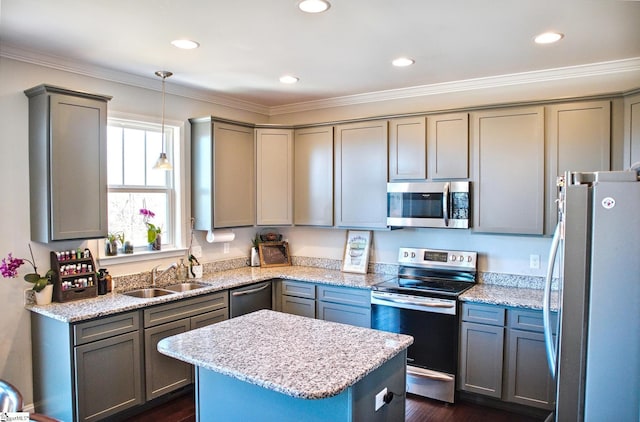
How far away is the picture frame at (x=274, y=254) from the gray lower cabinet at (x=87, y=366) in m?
1.77

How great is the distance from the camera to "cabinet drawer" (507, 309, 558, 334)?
3.04 meters

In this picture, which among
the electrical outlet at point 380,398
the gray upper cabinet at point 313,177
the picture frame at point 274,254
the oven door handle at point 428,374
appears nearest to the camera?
the electrical outlet at point 380,398

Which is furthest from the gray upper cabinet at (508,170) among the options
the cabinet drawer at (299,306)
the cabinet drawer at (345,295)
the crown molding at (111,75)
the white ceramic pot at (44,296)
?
the white ceramic pot at (44,296)

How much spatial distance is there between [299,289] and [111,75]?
7.88 ft

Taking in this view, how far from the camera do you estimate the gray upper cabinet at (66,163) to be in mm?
2879

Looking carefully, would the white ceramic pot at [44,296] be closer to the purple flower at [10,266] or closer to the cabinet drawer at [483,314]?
the purple flower at [10,266]

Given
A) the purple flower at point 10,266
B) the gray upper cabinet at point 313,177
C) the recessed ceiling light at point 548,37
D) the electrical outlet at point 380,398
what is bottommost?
the electrical outlet at point 380,398

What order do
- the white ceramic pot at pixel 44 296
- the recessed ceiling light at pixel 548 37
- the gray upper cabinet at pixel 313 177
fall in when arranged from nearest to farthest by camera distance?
1. the recessed ceiling light at pixel 548 37
2. the white ceramic pot at pixel 44 296
3. the gray upper cabinet at pixel 313 177

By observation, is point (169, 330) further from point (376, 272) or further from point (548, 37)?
point (548, 37)

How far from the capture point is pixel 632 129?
290cm

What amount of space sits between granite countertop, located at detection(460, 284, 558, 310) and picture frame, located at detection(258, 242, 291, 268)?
205cm

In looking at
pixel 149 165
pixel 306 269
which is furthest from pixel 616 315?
pixel 149 165

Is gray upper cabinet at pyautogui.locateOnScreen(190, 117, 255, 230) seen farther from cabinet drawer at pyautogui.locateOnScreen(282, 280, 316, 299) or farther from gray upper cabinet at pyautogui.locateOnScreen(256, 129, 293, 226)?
cabinet drawer at pyautogui.locateOnScreen(282, 280, 316, 299)

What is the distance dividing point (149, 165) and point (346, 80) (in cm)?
186
